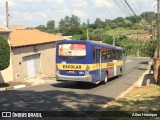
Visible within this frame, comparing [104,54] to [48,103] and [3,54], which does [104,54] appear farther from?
[48,103]

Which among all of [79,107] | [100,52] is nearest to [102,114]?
[79,107]

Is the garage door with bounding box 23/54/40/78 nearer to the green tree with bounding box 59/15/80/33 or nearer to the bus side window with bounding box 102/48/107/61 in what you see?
the bus side window with bounding box 102/48/107/61

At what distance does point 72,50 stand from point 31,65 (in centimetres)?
963

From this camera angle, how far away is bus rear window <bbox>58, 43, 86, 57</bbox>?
19.6 meters

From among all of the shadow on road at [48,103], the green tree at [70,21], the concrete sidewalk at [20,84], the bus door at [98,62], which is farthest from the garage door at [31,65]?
the green tree at [70,21]

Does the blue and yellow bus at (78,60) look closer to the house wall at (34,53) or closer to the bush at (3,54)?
the bush at (3,54)

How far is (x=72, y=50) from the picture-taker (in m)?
19.8

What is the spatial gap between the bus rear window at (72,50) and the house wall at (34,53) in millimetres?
6302

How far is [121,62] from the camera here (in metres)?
30.4

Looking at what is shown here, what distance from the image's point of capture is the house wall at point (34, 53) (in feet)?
83.7

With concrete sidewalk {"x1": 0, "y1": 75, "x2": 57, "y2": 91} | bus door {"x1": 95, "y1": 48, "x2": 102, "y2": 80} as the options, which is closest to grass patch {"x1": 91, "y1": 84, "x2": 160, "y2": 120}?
bus door {"x1": 95, "y1": 48, "x2": 102, "y2": 80}

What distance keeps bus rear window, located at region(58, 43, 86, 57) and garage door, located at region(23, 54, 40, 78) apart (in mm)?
7958

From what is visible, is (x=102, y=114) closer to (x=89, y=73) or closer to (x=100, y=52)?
(x=89, y=73)

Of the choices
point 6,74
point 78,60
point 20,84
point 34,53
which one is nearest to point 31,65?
point 34,53
